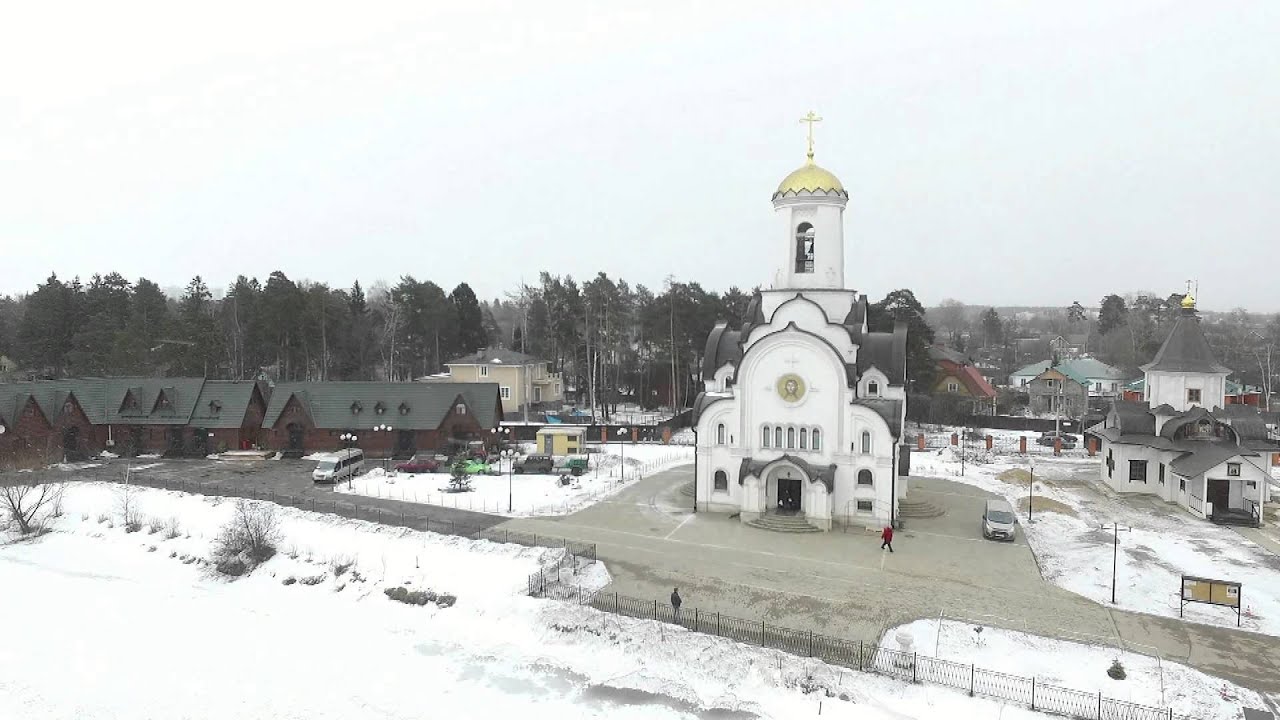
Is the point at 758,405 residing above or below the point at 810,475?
above

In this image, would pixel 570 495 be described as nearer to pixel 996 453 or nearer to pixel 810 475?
pixel 810 475

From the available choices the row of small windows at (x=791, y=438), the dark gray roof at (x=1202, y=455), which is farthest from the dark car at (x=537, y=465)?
the dark gray roof at (x=1202, y=455)

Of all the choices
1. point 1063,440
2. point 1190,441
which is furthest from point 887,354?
point 1063,440

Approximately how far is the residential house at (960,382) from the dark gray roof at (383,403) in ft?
109

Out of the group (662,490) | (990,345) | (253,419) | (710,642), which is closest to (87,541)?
(253,419)

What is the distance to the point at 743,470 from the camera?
81.4ft

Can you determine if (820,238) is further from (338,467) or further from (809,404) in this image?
(338,467)

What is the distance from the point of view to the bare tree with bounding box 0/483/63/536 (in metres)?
25.0

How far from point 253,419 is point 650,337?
2741 cm

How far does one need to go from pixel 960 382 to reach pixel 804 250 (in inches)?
1424

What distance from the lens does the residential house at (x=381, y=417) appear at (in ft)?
123

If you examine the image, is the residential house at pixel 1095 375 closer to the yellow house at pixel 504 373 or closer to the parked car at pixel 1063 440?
the parked car at pixel 1063 440

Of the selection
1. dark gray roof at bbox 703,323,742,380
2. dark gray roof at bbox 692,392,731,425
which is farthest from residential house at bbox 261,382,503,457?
dark gray roof at bbox 692,392,731,425

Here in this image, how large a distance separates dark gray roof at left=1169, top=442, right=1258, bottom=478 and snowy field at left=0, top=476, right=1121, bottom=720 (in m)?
18.7
